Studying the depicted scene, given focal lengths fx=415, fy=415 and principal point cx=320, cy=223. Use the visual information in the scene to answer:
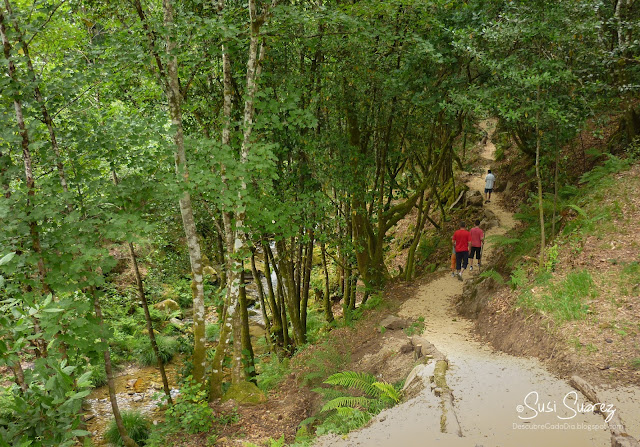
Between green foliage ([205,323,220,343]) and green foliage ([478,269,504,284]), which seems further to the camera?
green foliage ([205,323,220,343])

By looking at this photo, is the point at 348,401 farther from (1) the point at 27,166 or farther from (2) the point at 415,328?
(1) the point at 27,166

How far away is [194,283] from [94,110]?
12.5ft

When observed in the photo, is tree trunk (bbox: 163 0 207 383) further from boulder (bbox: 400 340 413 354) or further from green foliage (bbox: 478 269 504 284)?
green foliage (bbox: 478 269 504 284)

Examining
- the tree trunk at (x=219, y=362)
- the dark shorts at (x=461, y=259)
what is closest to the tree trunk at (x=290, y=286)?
the tree trunk at (x=219, y=362)

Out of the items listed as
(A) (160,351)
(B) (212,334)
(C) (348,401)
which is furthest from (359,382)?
(B) (212,334)

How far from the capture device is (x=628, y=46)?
31.2 feet

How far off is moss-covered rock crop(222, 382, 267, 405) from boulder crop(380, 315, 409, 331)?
12.0 ft

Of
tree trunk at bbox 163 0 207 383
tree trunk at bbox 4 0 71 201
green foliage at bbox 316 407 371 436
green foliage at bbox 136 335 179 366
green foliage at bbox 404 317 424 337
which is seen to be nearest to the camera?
tree trunk at bbox 4 0 71 201

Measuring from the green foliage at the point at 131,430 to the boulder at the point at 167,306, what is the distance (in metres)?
9.52

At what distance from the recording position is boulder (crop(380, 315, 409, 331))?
10.6 metres

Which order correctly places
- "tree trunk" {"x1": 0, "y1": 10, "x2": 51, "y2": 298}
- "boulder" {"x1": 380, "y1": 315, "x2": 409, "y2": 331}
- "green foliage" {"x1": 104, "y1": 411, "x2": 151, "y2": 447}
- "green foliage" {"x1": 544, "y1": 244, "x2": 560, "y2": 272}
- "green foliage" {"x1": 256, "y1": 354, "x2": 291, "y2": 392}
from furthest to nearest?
"boulder" {"x1": 380, "y1": 315, "x2": 409, "y2": 331} → "green foliage" {"x1": 256, "y1": 354, "x2": 291, "y2": 392} → "green foliage" {"x1": 104, "y1": 411, "x2": 151, "y2": 447} → "green foliage" {"x1": 544, "y1": 244, "x2": 560, "y2": 272} → "tree trunk" {"x1": 0, "y1": 10, "x2": 51, "y2": 298}

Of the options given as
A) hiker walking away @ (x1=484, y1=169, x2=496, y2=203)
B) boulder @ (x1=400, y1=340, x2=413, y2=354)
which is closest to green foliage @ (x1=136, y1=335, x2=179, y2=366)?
boulder @ (x1=400, y1=340, x2=413, y2=354)

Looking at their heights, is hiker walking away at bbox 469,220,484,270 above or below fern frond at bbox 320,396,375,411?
above

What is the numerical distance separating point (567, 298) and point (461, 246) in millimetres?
5152
